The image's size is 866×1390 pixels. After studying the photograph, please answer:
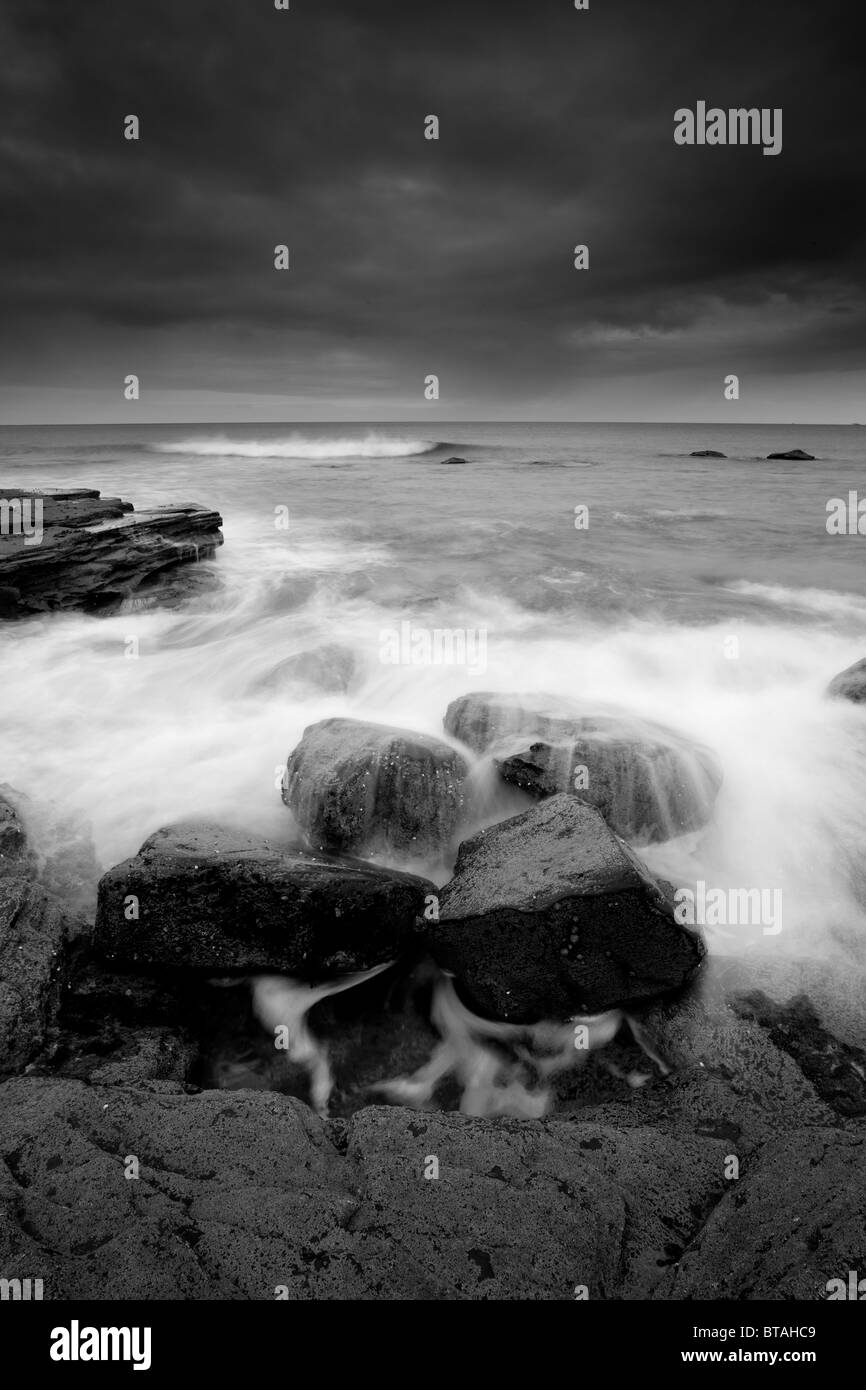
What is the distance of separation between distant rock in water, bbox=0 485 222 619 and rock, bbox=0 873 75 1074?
28.5ft

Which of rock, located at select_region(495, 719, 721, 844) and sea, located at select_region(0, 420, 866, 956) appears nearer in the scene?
rock, located at select_region(495, 719, 721, 844)

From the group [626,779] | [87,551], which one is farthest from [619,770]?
[87,551]

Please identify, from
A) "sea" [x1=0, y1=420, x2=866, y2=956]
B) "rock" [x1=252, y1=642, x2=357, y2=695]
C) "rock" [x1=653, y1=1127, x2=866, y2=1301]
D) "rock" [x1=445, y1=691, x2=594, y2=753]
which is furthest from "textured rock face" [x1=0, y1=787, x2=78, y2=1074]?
"rock" [x1=252, y1=642, x2=357, y2=695]

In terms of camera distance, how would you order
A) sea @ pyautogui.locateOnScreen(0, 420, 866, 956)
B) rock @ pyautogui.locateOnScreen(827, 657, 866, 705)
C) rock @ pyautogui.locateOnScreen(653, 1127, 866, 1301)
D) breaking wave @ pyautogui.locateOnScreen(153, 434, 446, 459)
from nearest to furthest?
rock @ pyautogui.locateOnScreen(653, 1127, 866, 1301) < sea @ pyautogui.locateOnScreen(0, 420, 866, 956) < rock @ pyautogui.locateOnScreen(827, 657, 866, 705) < breaking wave @ pyautogui.locateOnScreen(153, 434, 446, 459)

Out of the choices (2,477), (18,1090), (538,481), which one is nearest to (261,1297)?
(18,1090)

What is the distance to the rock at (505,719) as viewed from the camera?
22.2 feet

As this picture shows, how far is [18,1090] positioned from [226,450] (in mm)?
66615

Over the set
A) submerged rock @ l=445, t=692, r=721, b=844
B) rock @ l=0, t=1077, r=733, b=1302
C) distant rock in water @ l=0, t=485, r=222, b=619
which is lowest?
rock @ l=0, t=1077, r=733, b=1302

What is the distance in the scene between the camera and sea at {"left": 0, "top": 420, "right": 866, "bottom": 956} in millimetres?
6625

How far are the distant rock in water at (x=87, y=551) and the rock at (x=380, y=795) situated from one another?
338 inches

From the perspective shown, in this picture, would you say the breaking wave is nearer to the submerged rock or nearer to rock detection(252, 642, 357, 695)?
rock detection(252, 642, 357, 695)

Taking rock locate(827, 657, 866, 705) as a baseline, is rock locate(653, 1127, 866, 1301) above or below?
below

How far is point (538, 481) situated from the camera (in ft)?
120
